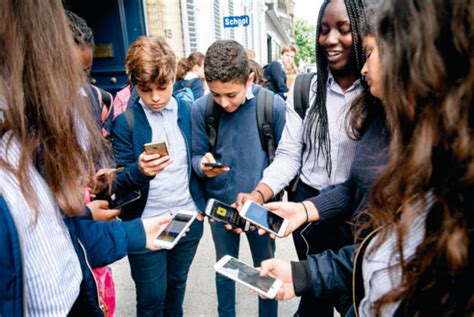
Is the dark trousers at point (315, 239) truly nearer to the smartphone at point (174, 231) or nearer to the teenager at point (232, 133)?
the teenager at point (232, 133)

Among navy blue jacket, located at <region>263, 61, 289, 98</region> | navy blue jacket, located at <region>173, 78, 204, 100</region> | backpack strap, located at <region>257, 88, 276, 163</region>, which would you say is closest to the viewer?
backpack strap, located at <region>257, 88, 276, 163</region>

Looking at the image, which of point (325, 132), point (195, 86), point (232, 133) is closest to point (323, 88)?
point (325, 132)

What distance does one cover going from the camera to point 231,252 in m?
2.21

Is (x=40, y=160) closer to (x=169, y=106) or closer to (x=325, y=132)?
(x=169, y=106)

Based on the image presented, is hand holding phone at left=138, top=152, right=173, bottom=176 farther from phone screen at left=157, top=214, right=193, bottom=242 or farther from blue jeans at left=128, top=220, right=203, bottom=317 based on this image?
blue jeans at left=128, top=220, right=203, bottom=317

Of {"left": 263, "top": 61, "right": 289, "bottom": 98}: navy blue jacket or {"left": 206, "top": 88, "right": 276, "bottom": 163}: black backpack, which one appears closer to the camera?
{"left": 206, "top": 88, "right": 276, "bottom": 163}: black backpack

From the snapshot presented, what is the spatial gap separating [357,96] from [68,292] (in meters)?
1.44

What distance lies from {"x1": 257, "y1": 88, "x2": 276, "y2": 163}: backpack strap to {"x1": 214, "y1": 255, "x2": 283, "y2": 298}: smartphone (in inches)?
31.5

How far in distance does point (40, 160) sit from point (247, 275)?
0.93m

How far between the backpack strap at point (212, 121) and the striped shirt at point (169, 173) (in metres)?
0.17

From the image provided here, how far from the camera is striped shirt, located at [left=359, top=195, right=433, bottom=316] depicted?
74 centimetres

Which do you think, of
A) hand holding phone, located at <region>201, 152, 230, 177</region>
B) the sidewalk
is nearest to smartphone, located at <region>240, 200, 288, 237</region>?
hand holding phone, located at <region>201, 152, 230, 177</region>

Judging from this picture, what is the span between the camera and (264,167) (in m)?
2.12

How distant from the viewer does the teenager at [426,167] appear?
24.5 inches
